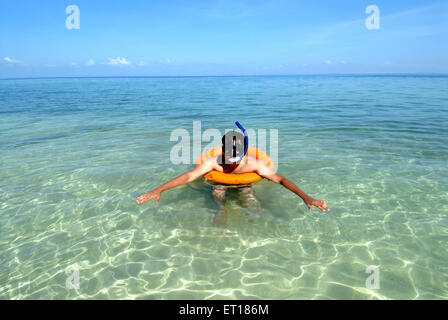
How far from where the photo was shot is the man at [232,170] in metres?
3.80

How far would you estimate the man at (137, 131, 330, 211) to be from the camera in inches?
150

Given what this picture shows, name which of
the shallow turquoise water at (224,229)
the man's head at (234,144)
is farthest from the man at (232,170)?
the shallow turquoise water at (224,229)

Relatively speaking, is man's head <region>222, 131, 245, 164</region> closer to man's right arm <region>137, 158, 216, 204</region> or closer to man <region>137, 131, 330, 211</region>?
man <region>137, 131, 330, 211</region>

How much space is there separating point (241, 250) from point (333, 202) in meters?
2.13

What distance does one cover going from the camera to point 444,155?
694 cm

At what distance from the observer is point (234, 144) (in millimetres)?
4164

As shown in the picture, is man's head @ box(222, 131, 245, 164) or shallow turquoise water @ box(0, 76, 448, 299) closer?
shallow turquoise water @ box(0, 76, 448, 299)

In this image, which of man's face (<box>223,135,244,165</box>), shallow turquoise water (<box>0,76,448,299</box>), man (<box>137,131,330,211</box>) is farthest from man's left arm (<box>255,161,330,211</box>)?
shallow turquoise water (<box>0,76,448,299</box>)

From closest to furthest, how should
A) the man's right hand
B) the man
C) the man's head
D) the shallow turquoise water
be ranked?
1. the shallow turquoise water
2. the man's right hand
3. the man
4. the man's head

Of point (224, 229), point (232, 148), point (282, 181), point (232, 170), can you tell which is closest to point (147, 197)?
point (224, 229)

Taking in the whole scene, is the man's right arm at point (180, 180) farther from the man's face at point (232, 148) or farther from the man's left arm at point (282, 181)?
the man's left arm at point (282, 181)

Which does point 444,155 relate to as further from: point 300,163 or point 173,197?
point 173,197
